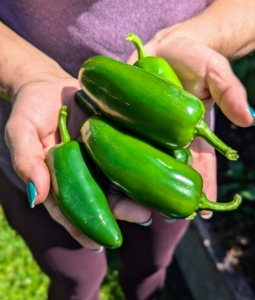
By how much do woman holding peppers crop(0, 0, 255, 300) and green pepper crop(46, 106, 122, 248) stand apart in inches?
2.4

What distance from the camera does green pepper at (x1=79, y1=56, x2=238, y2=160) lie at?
161cm

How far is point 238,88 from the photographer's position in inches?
64.1

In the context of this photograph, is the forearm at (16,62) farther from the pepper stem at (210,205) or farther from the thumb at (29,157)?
the pepper stem at (210,205)

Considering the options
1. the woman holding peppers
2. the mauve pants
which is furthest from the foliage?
the woman holding peppers

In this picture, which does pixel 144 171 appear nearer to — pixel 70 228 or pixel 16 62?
pixel 70 228

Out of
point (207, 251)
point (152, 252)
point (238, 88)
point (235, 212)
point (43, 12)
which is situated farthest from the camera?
point (235, 212)

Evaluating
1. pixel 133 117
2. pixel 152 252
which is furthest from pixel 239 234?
pixel 133 117

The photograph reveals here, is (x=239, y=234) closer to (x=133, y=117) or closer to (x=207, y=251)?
(x=207, y=251)

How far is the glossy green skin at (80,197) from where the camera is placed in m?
1.57

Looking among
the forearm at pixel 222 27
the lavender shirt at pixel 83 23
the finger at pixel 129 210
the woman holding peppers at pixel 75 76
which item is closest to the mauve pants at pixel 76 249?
the woman holding peppers at pixel 75 76

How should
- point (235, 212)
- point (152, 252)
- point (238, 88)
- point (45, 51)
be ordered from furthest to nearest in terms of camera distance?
1. point (235, 212)
2. point (152, 252)
3. point (45, 51)
4. point (238, 88)

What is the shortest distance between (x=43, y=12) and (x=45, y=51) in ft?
0.55

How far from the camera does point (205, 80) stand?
1731mm

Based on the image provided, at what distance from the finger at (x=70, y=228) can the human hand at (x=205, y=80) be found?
0.42 meters
